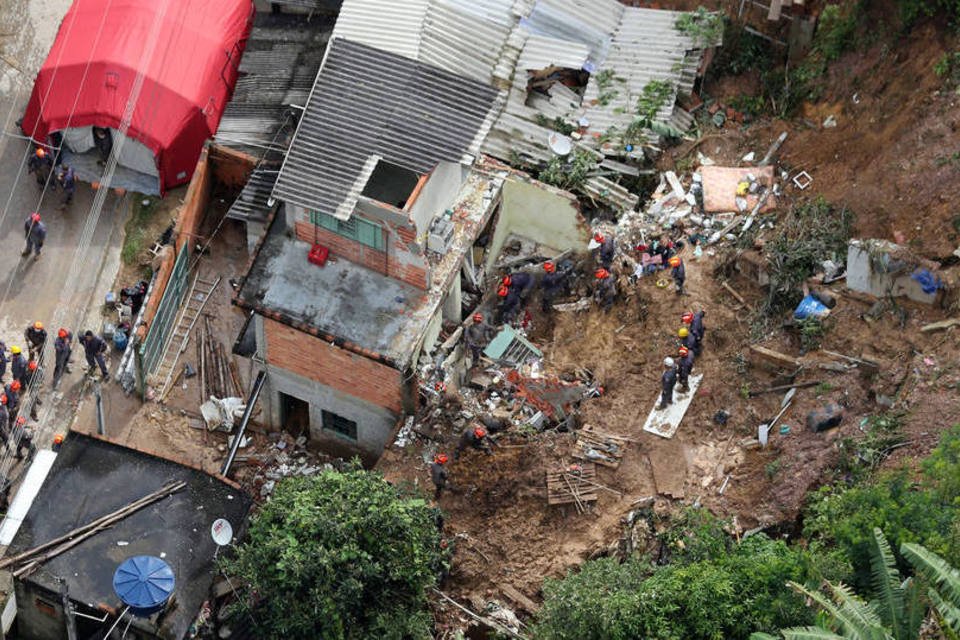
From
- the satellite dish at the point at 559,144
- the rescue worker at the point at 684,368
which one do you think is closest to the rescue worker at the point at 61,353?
the satellite dish at the point at 559,144

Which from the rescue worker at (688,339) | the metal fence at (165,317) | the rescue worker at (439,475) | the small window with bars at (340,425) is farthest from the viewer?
the metal fence at (165,317)

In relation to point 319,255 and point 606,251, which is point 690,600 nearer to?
point 606,251

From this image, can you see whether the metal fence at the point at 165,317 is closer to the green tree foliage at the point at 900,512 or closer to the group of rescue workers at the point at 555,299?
the group of rescue workers at the point at 555,299

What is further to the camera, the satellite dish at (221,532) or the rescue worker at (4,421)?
the rescue worker at (4,421)

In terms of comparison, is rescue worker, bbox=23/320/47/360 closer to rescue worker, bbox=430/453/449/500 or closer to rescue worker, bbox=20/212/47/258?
rescue worker, bbox=20/212/47/258

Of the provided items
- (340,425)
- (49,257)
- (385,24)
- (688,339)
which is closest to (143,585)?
(340,425)
